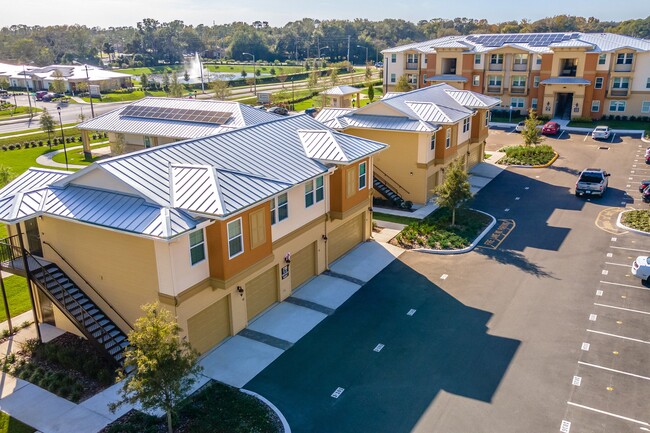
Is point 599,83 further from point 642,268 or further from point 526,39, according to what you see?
point 642,268

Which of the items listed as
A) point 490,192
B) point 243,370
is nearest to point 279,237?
point 243,370

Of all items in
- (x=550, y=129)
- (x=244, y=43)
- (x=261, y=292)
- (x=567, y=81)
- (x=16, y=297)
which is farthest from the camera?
(x=244, y=43)

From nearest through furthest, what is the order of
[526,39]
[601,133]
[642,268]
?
[642,268] < [601,133] < [526,39]

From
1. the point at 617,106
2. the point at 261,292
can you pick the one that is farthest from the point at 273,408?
the point at 617,106

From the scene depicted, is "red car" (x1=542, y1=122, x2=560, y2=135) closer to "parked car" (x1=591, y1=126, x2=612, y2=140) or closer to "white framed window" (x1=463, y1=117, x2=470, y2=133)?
"parked car" (x1=591, y1=126, x2=612, y2=140)

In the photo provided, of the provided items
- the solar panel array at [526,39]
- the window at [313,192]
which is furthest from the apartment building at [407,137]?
the solar panel array at [526,39]

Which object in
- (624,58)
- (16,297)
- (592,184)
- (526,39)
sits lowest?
(16,297)

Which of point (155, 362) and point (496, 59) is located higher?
point (496, 59)

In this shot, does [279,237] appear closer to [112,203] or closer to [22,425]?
[112,203]
